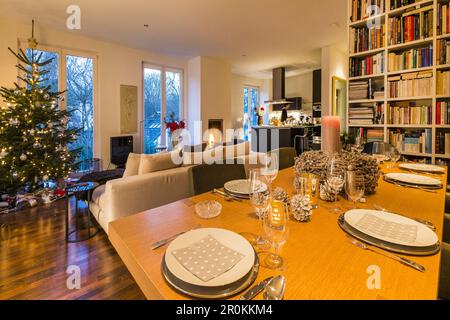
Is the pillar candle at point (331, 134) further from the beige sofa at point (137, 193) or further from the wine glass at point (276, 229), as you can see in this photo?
the beige sofa at point (137, 193)

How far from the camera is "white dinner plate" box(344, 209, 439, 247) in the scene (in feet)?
2.28

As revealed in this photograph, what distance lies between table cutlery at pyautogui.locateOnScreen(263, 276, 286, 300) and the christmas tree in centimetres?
373

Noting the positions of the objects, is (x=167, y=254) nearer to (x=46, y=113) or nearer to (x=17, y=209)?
(x=17, y=209)

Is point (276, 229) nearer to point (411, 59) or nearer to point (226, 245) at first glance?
point (226, 245)

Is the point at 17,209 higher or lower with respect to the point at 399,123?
lower

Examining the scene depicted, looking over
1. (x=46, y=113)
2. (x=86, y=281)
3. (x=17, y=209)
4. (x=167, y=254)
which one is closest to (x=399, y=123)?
(x=167, y=254)

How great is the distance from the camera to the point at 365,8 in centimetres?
276

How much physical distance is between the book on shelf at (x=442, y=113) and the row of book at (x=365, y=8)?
3.99 feet

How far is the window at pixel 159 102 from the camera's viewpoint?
18.3 feet

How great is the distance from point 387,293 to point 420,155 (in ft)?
8.85

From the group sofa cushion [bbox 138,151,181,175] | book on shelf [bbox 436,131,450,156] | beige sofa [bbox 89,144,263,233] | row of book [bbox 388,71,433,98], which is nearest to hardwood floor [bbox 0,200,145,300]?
beige sofa [bbox 89,144,263,233]

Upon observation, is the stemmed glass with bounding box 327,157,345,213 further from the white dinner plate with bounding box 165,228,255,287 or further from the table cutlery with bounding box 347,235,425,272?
the white dinner plate with bounding box 165,228,255,287

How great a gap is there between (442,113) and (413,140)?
14.3 inches

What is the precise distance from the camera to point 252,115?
28.0ft
